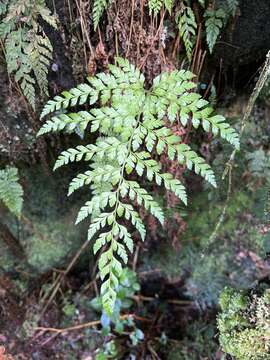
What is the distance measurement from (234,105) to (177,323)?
5.37 feet

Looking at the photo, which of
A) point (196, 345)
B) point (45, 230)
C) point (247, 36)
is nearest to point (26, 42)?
point (247, 36)

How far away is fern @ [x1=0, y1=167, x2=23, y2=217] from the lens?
6.78 feet

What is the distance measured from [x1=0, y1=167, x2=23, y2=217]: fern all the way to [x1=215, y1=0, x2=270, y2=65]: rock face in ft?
4.31

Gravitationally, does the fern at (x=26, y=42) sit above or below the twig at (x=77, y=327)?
above

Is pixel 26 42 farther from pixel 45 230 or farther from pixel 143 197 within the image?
pixel 45 230

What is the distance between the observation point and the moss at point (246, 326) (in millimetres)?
1808

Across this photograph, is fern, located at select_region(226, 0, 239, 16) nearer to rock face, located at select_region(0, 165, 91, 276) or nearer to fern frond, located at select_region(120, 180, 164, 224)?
fern frond, located at select_region(120, 180, 164, 224)

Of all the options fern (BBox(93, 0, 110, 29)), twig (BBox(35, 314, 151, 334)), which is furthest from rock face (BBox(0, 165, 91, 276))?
fern (BBox(93, 0, 110, 29))

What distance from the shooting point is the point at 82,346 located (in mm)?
2871

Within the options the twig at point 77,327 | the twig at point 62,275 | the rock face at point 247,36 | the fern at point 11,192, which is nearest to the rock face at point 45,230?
the twig at point 62,275

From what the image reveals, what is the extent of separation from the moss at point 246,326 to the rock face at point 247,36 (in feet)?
4.23

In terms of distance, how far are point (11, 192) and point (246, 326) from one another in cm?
133

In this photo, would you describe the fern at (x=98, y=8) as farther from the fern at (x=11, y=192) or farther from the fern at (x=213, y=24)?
the fern at (x=11, y=192)

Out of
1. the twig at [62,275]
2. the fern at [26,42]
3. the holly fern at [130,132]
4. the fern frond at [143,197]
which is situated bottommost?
the twig at [62,275]
